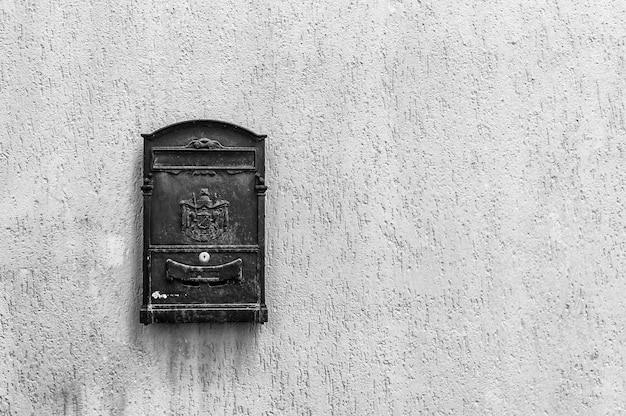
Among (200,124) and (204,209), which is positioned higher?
(200,124)

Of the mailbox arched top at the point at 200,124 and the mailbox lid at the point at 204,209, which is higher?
the mailbox arched top at the point at 200,124

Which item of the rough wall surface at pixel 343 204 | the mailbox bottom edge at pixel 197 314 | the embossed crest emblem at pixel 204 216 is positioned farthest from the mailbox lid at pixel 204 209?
the mailbox bottom edge at pixel 197 314

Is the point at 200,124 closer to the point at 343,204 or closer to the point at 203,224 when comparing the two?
the point at 203,224

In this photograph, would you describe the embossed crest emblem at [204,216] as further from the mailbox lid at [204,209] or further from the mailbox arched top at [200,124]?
the mailbox arched top at [200,124]

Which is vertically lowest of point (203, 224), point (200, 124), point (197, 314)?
point (197, 314)

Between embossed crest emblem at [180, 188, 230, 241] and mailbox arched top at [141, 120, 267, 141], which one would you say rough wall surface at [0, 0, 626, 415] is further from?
embossed crest emblem at [180, 188, 230, 241]

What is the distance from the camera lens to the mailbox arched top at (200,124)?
275 cm

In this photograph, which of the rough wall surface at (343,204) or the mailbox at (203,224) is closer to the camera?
the mailbox at (203,224)

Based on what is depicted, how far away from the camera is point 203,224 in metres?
2.72

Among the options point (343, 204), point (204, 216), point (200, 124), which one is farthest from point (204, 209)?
point (343, 204)

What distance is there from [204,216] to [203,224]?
0.11 ft

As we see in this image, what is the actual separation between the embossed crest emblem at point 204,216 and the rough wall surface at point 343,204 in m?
0.22

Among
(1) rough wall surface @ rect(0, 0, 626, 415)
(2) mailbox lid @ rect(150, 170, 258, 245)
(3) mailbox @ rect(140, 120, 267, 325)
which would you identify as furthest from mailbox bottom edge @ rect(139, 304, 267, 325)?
(2) mailbox lid @ rect(150, 170, 258, 245)

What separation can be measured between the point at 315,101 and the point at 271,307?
0.89 meters
